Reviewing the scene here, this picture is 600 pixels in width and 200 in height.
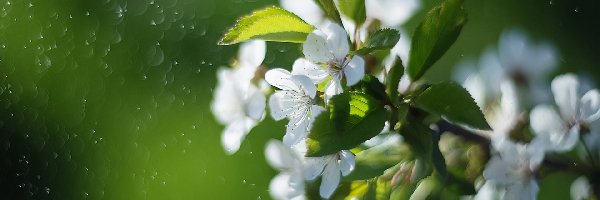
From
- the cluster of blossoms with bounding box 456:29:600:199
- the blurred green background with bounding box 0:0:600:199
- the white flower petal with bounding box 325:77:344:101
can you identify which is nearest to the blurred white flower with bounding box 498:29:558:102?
the cluster of blossoms with bounding box 456:29:600:199

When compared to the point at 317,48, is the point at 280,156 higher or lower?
lower

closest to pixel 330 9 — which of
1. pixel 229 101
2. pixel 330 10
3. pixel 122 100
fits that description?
pixel 330 10

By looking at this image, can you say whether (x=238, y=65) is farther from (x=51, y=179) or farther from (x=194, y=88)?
(x=51, y=179)

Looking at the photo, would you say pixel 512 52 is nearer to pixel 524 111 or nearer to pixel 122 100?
pixel 524 111

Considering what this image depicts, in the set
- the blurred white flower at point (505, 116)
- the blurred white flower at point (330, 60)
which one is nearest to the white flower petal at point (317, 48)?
the blurred white flower at point (330, 60)

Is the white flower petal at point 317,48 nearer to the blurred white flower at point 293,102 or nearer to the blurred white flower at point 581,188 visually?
the blurred white flower at point 293,102

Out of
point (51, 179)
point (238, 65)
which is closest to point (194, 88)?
point (51, 179)
